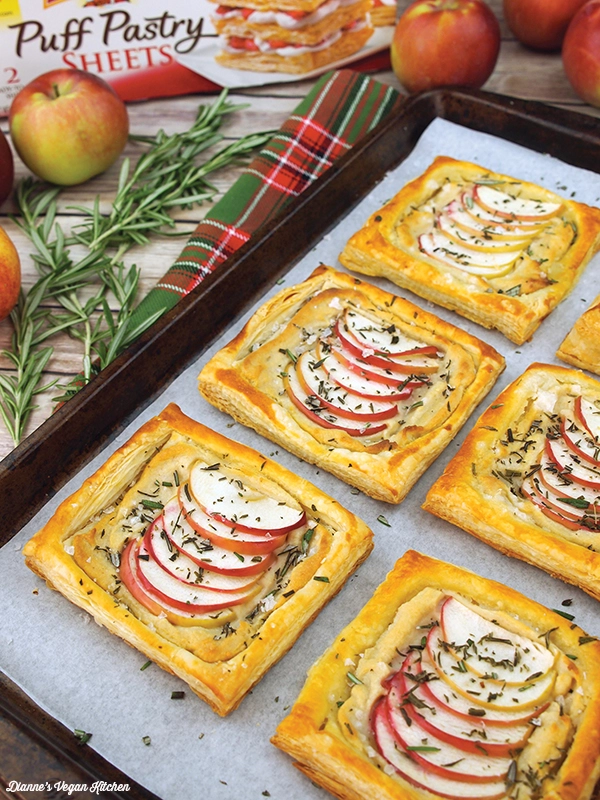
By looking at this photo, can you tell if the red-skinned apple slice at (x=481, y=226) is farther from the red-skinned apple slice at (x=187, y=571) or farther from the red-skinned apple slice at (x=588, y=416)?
the red-skinned apple slice at (x=187, y=571)

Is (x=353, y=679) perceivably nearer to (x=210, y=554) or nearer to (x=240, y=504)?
(x=210, y=554)

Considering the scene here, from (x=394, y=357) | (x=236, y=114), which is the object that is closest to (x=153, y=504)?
(x=394, y=357)

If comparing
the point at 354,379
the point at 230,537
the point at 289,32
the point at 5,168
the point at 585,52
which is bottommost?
the point at 230,537

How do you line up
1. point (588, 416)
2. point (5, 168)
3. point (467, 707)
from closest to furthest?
point (467, 707) → point (588, 416) → point (5, 168)

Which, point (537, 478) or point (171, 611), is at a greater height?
point (537, 478)

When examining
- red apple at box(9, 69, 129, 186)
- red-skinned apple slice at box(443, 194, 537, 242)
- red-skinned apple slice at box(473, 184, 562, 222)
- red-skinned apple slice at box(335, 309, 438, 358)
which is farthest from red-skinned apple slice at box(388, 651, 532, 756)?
red apple at box(9, 69, 129, 186)

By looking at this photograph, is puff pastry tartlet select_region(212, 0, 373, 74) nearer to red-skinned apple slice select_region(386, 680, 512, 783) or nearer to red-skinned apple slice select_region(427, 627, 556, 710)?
red-skinned apple slice select_region(427, 627, 556, 710)

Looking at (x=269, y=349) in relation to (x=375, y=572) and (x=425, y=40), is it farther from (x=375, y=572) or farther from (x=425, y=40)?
(x=425, y=40)
